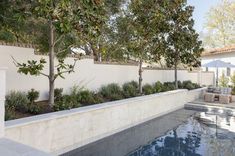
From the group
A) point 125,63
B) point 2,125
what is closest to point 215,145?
point 2,125

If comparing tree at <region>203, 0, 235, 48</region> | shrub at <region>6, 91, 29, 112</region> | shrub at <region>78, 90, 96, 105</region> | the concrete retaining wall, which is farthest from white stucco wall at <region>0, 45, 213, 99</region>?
tree at <region>203, 0, 235, 48</region>

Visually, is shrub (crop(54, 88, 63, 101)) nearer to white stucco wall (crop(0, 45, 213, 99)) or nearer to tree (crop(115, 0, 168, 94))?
white stucco wall (crop(0, 45, 213, 99))

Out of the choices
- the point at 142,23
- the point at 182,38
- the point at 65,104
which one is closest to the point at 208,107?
the point at 182,38

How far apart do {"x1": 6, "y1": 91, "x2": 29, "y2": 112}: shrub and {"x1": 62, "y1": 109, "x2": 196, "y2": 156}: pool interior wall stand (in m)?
2.59

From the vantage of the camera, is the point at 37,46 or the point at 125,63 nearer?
the point at 37,46

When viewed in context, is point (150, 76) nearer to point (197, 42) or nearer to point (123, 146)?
point (197, 42)

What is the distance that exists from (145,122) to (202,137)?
9.90ft

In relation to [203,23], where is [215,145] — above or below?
below

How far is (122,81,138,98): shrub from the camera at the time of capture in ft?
46.6

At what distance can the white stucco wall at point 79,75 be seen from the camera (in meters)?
9.67

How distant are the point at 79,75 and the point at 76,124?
5.05 m

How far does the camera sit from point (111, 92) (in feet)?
45.7

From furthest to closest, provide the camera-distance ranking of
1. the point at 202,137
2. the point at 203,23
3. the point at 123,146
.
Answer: the point at 203,23 → the point at 202,137 → the point at 123,146

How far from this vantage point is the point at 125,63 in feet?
55.1
